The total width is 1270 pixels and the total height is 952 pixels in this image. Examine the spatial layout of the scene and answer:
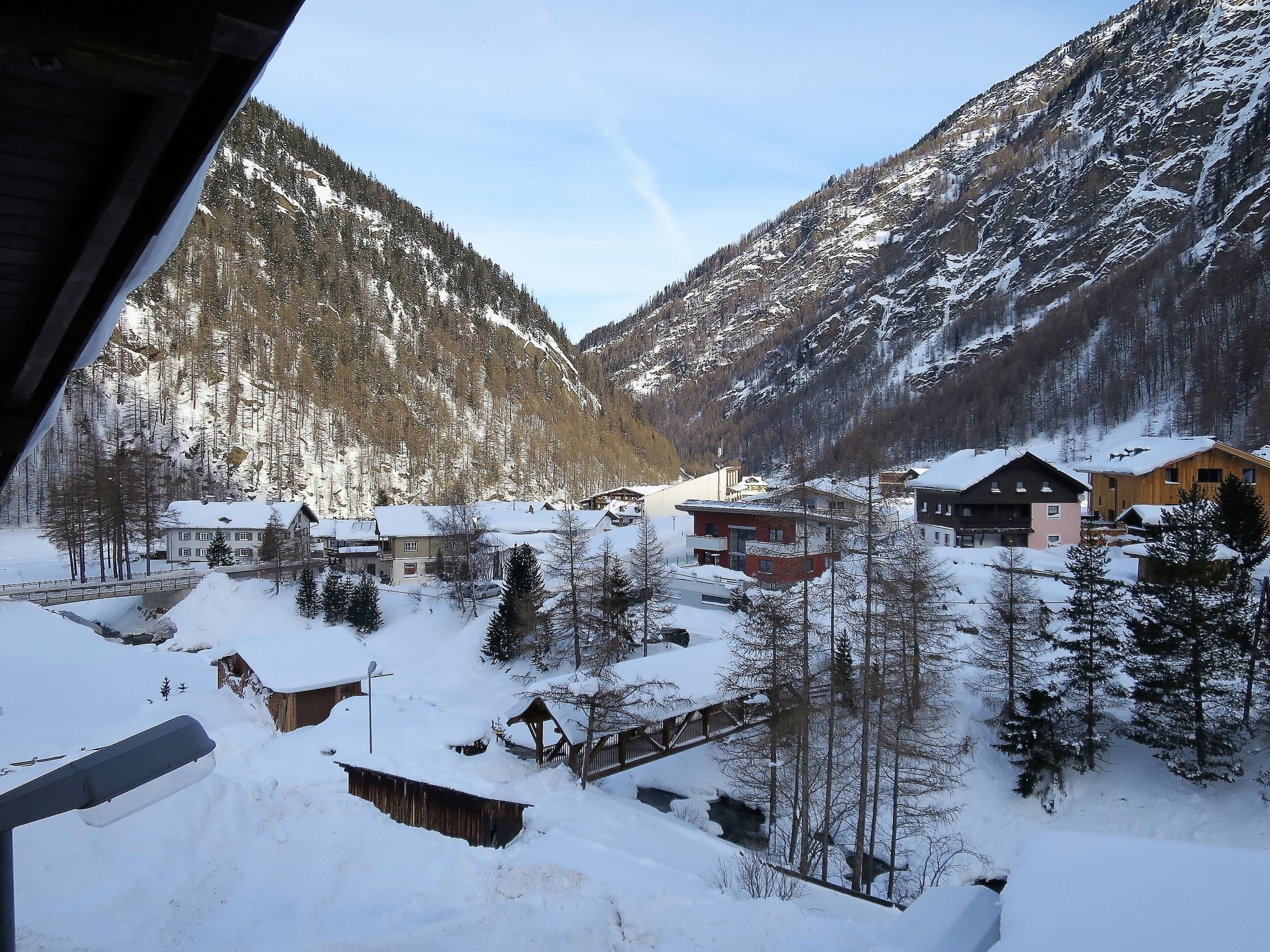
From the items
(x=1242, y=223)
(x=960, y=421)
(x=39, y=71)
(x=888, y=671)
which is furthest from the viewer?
(x=960, y=421)

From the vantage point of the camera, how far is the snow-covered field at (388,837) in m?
8.45

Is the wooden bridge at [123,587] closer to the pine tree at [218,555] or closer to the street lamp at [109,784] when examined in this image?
the pine tree at [218,555]

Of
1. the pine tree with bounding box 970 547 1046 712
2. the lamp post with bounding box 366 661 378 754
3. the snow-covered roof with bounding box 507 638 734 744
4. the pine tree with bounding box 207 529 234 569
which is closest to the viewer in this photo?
the lamp post with bounding box 366 661 378 754

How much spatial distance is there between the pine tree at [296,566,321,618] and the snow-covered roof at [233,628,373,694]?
11509 millimetres

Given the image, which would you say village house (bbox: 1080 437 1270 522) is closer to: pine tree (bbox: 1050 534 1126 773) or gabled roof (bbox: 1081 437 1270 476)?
gabled roof (bbox: 1081 437 1270 476)

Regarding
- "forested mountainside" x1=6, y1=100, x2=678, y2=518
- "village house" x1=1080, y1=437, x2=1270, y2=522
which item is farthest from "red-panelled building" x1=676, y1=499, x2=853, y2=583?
"forested mountainside" x1=6, y1=100, x2=678, y2=518

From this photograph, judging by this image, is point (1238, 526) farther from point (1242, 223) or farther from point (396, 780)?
point (1242, 223)

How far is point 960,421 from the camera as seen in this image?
120m

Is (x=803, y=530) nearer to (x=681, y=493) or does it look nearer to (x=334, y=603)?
(x=334, y=603)

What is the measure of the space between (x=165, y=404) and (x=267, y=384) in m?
12.5

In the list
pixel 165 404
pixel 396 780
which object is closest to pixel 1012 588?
pixel 396 780

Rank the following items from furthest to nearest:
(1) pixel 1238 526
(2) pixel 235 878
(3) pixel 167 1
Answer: (1) pixel 1238 526 → (2) pixel 235 878 → (3) pixel 167 1

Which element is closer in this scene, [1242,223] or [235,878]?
[235,878]

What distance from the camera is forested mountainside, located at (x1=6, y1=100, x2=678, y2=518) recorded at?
76812mm
